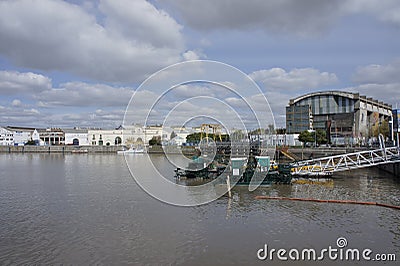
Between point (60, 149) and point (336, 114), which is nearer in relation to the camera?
point (336, 114)

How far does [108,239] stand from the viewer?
10656 millimetres

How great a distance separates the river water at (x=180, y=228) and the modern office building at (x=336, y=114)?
184ft

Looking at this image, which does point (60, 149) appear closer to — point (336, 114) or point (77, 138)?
point (77, 138)

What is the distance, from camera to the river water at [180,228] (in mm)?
9352

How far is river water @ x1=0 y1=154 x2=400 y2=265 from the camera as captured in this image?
9352 millimetres

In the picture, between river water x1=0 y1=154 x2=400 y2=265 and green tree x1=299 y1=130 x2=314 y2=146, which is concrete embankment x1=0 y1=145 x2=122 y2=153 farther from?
river water x1=0 y1=154 x2=400 y2=265

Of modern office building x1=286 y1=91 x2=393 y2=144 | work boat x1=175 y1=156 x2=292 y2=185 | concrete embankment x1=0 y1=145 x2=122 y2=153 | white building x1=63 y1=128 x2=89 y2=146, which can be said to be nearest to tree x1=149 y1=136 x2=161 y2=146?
concrete embankment x1=0 y1=145 x2=122 y2=153

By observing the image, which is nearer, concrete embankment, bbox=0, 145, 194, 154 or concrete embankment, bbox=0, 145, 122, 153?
concrete embankment, bbox=0, 145, 194, 154

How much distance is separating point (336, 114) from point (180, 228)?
72947 millimetres

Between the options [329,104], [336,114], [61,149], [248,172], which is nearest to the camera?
[248,172]

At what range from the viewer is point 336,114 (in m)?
77.1

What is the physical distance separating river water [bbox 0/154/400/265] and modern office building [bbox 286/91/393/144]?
56.0m

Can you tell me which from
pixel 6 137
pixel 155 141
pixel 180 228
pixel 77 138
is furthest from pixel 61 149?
pixel 180 228

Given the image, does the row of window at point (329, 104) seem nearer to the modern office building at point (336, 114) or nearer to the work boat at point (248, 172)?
the modern office building at point (336, 114)
